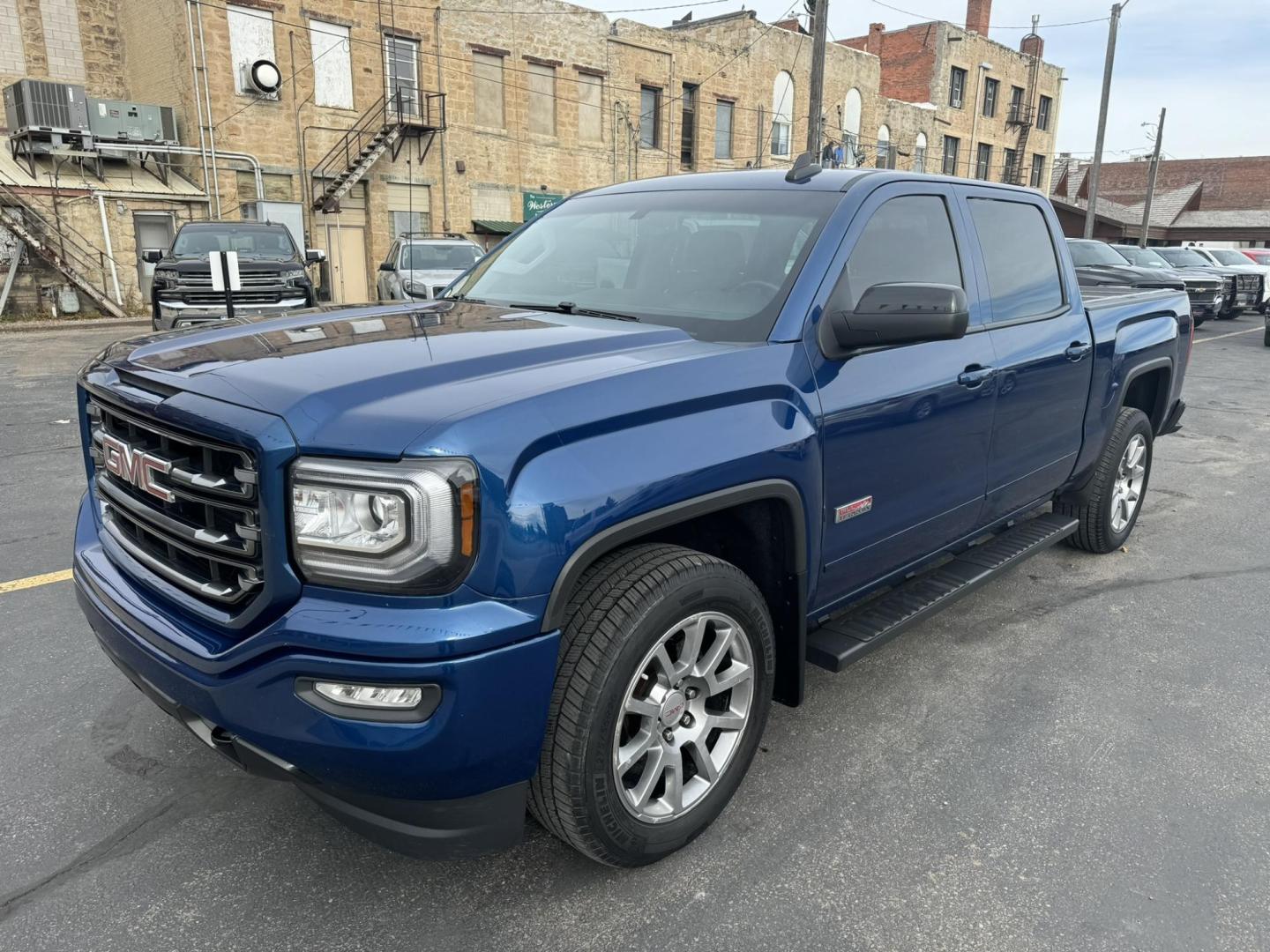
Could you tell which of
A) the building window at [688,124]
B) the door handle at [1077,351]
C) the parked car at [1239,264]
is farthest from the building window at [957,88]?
the door handle at [1077,351]

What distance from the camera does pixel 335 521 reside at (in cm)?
199

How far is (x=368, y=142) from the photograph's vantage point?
23891 millimetres

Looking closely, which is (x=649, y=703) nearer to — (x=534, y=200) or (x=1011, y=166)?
(x=534, y=200)

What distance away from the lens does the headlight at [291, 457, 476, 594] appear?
1.93m

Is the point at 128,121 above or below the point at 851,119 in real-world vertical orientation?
below

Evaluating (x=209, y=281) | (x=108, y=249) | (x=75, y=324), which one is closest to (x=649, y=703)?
(x=209, y=281)

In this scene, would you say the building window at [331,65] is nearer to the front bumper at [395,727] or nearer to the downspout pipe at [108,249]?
the downspout pipe at [108,249]

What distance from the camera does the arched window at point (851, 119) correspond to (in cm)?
3591

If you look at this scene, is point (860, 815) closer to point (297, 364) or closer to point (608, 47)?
point (297, 364)

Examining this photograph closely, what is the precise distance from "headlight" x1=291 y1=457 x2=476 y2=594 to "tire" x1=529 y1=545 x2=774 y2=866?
40 cm

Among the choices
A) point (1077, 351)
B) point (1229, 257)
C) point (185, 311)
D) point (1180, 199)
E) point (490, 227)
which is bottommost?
point (185, 311)

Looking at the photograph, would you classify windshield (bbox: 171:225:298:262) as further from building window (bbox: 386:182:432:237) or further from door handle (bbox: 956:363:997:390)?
door handle (bbox: 956:363:997:390)

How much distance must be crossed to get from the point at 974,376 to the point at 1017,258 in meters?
0.95

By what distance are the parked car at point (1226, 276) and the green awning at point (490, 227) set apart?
1672 cm
